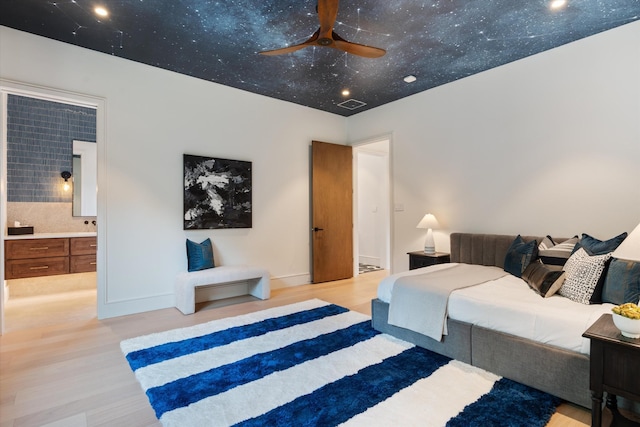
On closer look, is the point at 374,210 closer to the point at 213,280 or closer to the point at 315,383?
the point at 213,280

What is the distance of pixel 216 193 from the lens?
4.38m

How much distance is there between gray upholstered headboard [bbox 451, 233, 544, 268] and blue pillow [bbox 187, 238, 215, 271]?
3138mm

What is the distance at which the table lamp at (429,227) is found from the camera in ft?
14.3

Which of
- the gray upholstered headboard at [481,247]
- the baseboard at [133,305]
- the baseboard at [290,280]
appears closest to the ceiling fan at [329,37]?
the gray upholstered headboard at [481,247]

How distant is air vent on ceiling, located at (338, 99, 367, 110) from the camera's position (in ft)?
16.6

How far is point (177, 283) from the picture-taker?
154 inches

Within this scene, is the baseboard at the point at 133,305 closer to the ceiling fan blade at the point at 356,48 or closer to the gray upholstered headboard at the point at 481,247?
the ceiling fan blade at the point at 356,48

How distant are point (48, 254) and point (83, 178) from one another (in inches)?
59.4

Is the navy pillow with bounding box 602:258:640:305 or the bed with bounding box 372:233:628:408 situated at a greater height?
the navy pillow with bounding box 602:258:640:305

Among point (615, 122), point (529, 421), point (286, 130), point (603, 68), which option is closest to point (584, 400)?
point (529, 421)

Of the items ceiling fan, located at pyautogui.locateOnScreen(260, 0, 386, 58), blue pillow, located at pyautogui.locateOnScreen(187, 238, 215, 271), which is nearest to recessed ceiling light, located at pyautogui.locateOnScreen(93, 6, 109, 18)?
ceiling fan, located at pyautogui.locateOnScreen(260, 0, 386, 58)

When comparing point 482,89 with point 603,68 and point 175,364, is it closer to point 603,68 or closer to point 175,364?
point 603,68

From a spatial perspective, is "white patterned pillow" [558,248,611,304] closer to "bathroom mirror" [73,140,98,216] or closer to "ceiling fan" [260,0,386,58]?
"ceiling fan" [260,0,386,58]

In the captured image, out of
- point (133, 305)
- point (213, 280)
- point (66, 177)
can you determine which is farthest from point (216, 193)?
point (66, 177)
